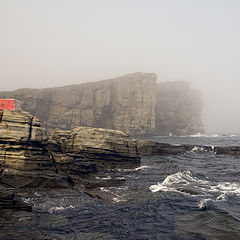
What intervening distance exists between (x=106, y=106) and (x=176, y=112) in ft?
176

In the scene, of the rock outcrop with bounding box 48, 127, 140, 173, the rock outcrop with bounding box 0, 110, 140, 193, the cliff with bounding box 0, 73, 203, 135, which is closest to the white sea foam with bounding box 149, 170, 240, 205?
the rock outcrop with bounding box 0, 110, 140, 193

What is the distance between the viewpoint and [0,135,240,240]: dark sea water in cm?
1289

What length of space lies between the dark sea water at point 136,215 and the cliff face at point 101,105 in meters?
117

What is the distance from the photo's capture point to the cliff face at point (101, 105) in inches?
5418

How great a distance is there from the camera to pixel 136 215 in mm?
16047

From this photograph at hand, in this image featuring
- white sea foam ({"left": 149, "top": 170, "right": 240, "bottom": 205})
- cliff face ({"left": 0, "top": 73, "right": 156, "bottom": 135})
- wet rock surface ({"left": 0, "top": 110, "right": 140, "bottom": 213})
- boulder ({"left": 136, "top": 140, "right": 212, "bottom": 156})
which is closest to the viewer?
wet rock surface ({"left": 0, "top": 110, "right": 140, "bottom": 213})

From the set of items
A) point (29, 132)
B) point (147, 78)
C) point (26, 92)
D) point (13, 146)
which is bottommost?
point (13, 146)

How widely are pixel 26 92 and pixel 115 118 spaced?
55.7m

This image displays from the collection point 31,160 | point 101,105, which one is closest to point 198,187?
point 31,160

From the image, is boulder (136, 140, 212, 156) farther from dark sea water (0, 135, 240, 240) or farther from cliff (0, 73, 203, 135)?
cliff (0, 73, 203, 135)

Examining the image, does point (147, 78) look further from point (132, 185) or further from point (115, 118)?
point (132, 185)

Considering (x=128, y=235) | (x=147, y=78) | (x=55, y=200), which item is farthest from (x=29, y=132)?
(x=147, y=78)

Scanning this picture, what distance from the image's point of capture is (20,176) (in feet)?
71.4

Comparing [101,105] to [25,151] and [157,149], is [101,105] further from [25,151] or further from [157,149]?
[25,151]
